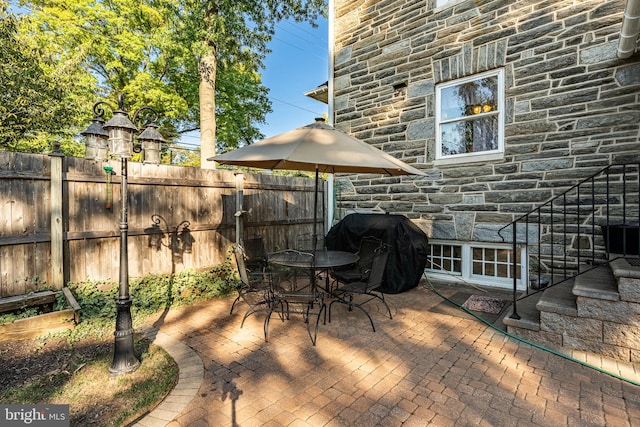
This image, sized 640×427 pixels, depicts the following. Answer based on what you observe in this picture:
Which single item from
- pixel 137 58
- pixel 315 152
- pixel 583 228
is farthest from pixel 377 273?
pixel 137 58

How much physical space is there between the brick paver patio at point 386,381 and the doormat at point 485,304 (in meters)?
0.48

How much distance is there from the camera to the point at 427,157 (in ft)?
18.2

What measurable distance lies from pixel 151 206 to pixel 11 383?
256cm

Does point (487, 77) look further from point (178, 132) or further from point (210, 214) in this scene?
point (178, 132)

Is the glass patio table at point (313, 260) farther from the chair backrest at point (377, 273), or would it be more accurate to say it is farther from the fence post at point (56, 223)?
the fence post at point (56, 223)

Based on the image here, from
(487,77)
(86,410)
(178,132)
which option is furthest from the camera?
(178,132)

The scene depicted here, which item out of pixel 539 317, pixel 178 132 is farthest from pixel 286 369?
pixel 178 132

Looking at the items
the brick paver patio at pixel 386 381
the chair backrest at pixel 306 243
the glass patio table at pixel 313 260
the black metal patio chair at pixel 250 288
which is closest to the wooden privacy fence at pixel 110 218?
the chair backrest at pixel 306 243

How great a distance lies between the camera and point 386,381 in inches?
100

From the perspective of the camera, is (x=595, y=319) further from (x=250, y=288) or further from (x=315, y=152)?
(x=250, y=288)

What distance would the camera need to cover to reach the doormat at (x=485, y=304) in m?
4.15

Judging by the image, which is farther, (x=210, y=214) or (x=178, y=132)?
(x=178, y=132)

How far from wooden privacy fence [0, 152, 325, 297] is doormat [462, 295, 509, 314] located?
147 inches

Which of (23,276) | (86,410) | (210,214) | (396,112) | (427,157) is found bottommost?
(86,410)
